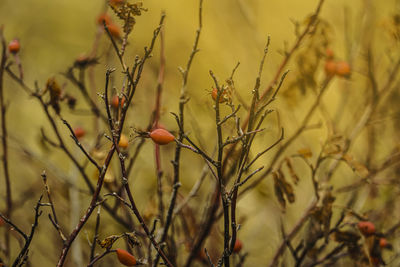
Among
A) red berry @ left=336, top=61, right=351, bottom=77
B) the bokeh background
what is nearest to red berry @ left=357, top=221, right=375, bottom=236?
red berry @ left=336, top=61, right=351, bottom=77

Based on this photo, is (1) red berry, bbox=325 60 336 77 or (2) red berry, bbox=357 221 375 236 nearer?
(2) red berry, bbox=357 221 375 236

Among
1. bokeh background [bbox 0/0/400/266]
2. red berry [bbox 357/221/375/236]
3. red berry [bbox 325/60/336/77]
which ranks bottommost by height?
red berry [bbox 357/221/375/236]

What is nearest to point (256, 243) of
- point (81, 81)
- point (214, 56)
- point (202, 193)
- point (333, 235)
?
point (202, 193)

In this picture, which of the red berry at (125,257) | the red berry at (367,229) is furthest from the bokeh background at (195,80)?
the red berry at (125,257)

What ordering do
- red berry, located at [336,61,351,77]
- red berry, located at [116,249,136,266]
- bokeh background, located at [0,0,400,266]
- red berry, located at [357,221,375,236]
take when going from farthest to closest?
bokeh background, located at [0,0,400,266] → red berry, located at [336,61,351,77] → red berry, located at [357,221,375,236] → red berry, located at [116,249,136,266]

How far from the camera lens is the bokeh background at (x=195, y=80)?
1.79 metres

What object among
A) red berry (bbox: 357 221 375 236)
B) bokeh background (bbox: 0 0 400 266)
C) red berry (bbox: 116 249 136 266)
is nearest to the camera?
red berry (bbox: 116 249 136 266)

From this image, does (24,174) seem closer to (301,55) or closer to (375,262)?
(301,55)

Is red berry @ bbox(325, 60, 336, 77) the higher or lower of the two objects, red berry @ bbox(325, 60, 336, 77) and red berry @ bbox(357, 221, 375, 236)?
the higher

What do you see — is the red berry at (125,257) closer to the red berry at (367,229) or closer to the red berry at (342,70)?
the red berry at (367,229)

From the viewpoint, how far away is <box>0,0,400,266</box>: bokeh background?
1789mm

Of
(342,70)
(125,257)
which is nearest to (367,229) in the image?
(342,70)

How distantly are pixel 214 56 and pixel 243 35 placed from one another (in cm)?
27

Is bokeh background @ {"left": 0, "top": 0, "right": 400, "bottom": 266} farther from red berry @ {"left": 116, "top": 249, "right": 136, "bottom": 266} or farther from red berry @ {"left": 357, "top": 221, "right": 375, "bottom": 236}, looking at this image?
red berry @ {"left": 116, "top": 249, "right": 136, "bottom": 266}
